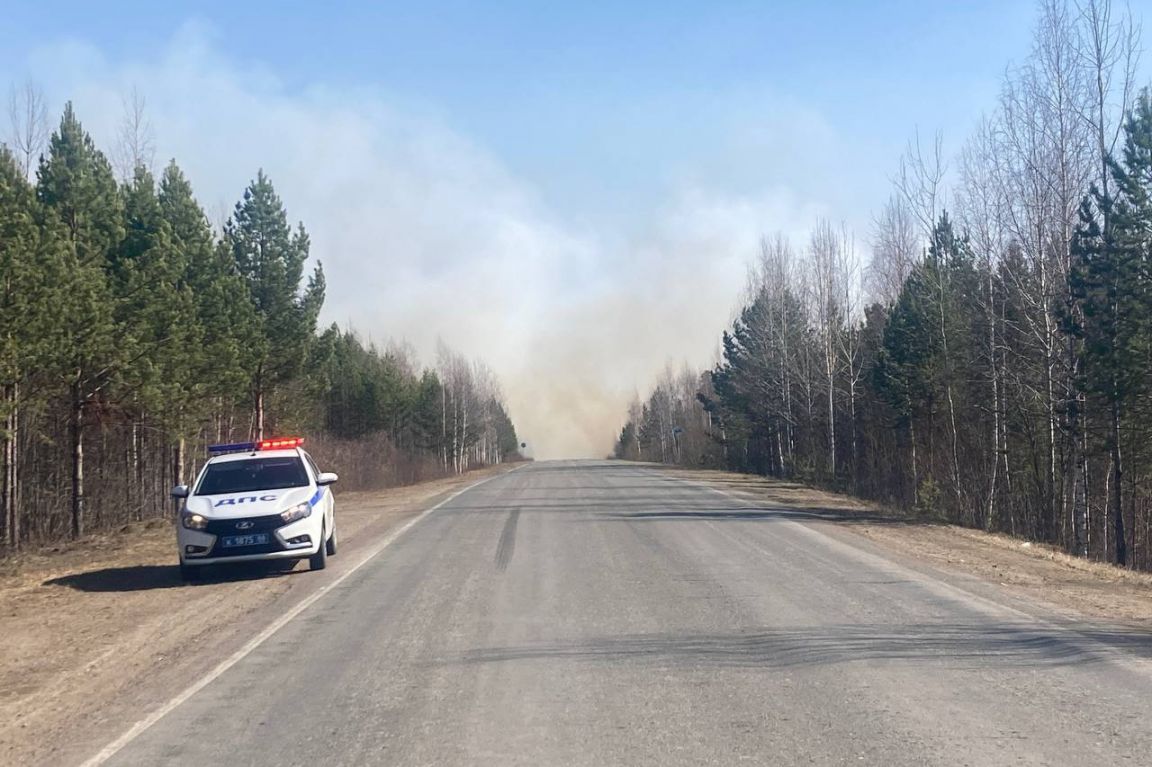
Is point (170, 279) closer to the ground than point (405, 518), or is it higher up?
higher up

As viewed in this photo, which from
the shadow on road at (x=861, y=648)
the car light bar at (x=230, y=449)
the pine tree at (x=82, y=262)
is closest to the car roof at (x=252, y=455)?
the car light bar at (x=230, y=449)

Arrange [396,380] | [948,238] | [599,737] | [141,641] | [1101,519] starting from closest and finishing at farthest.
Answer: [599,737], [141,641], [1101,519], [948,238], [396,380]

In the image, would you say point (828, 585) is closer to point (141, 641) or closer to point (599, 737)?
point (599, 737)

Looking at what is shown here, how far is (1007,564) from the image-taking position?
53.4 feet

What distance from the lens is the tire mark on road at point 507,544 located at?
49.6 feet

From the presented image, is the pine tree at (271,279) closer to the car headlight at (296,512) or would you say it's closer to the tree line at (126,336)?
the tree line at (126,336)

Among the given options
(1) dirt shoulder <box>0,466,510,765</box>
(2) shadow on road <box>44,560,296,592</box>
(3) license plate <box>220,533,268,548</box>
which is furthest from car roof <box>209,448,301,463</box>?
(3) license plate <box>220,533,268,548</box>

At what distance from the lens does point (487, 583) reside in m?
13.0

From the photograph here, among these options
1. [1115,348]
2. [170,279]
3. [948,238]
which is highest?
[948,238]

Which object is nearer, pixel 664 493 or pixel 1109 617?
pixel 1109 617

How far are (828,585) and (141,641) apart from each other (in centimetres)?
761

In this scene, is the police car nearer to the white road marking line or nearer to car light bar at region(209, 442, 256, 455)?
car light bar at region(209, 442, 256, 455)

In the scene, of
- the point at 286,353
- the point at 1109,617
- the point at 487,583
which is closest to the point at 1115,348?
the point at 1109,617

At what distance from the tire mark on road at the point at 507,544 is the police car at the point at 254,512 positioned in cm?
261
